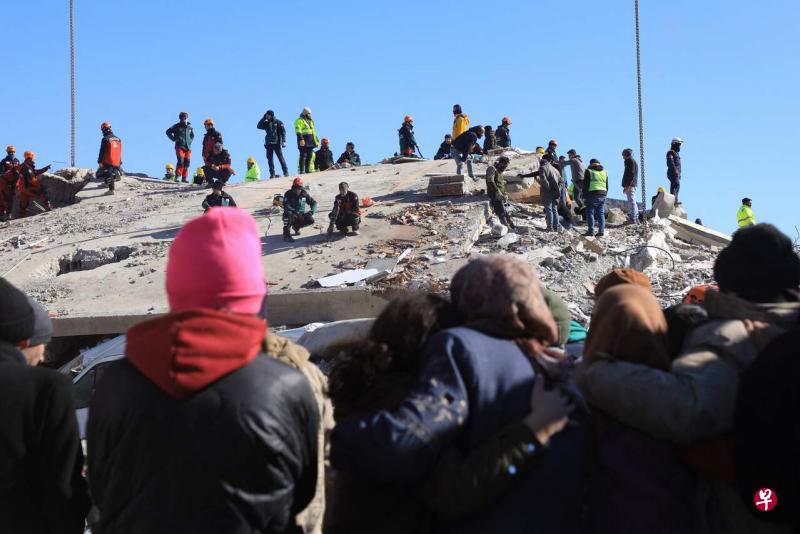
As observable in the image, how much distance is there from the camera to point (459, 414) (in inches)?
89.0

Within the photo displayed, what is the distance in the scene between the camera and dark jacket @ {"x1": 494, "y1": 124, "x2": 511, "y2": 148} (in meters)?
26.4

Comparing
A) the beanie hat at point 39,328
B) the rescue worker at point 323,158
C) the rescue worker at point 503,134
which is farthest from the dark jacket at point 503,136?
the beanie hat at point 39,328

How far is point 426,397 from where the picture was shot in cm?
225

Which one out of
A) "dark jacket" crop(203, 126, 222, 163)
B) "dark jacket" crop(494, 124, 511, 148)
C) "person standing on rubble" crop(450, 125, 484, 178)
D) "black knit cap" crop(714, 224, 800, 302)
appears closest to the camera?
→ "black knit cap" crop(714, 224, 800, 302)

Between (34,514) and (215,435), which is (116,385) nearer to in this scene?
(215,435)

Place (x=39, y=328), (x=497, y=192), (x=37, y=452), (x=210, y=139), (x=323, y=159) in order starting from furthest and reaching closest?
(x=323, y=159) < (x=210, y=139) < (x=497, y=192) < (x=39, y=328) < (x=37, y=452)

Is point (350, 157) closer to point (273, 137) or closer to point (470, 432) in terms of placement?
point (273, 137)

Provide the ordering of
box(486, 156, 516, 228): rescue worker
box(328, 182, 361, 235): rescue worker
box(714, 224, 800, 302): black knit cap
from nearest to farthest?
box(714, 224, 800, 302): black knit cap → box(328, 182, 361, 235): rescue worker → box(486, 156, 516, 228): rescue worker

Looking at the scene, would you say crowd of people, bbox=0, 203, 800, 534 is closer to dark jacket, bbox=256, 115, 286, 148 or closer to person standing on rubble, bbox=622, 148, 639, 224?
person standing on rubble, bbox=622, 148, 639, 224

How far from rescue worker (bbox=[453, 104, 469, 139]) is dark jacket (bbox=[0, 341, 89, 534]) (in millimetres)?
15569

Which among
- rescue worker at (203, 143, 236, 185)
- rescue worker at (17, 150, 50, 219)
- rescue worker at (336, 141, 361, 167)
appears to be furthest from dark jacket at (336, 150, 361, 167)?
rescue worker at (17, 150, 50, 219)

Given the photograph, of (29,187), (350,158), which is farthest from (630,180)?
(29,187)

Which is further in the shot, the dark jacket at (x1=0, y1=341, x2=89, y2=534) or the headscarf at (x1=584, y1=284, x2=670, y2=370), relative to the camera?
the dark jacket at (x1=0, y1=341, x2=89, y2=534)

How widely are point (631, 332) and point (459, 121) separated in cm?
1568
